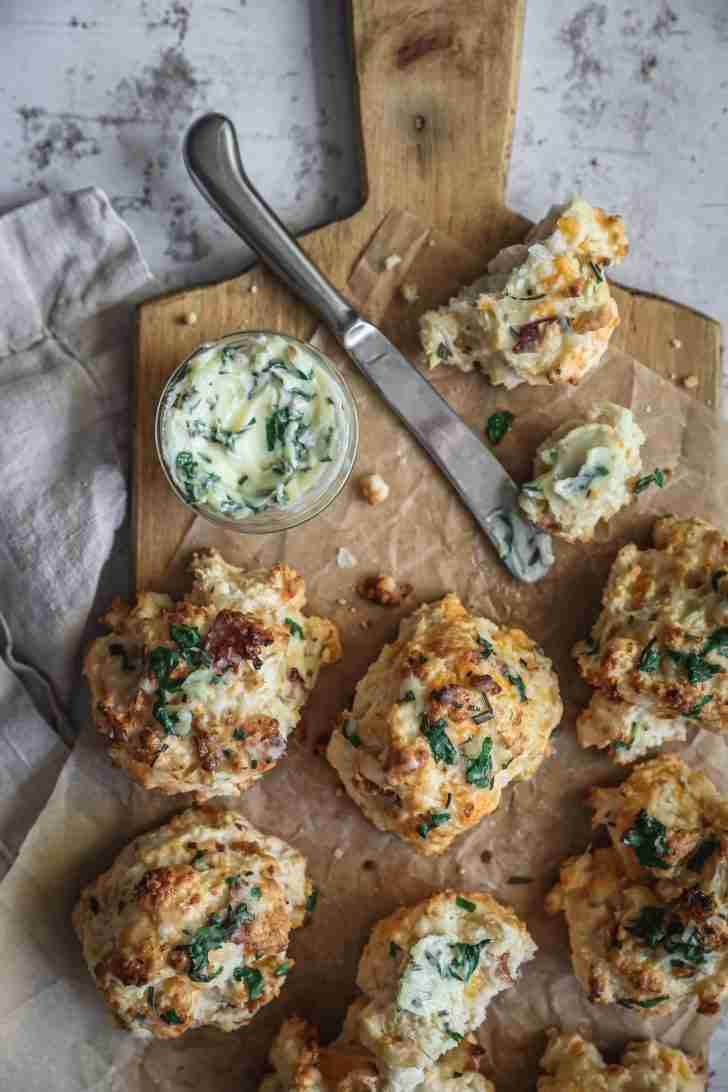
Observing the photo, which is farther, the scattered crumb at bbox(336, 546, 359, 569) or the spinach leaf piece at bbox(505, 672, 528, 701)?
the scattered crumb at bbox(336, 546, 359, 569)

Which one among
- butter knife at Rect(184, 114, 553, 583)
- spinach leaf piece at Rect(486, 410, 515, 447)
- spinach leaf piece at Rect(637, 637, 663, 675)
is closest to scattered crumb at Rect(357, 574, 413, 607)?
butter knife at Rect(184, 114, 553, 583)

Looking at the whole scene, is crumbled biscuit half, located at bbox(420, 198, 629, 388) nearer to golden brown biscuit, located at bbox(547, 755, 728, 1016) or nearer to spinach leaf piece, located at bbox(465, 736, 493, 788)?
spinach leaf piece, located at bbox(465, 736, 493, 788)

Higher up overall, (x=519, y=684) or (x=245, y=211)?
(x=245, y=211)

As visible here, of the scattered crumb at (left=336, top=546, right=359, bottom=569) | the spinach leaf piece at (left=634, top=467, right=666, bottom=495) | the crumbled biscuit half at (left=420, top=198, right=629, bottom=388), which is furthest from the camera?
the scattered crumb at (left=336, top=546, right=359, bottom=569)

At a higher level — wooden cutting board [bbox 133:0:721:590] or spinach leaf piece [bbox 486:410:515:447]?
wooden cutting board [bbox 133:0:721:590]

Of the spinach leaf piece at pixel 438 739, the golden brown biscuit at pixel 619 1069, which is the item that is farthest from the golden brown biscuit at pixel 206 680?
the golden brown biscuit at pixel 619 1069

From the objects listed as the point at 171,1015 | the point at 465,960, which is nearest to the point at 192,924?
the point at 171,1015

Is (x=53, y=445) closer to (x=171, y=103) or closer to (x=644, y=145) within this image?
(x=171, y=103)
